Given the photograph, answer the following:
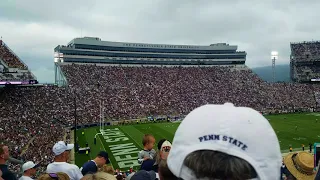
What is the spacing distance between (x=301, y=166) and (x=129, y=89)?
56.7 metres

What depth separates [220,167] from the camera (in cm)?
124

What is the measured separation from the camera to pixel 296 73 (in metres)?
79.9

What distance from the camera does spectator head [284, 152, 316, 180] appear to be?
2.84m

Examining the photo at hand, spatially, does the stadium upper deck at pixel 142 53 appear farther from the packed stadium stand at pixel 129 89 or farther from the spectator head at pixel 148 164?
the spectator head at pixel 148 164

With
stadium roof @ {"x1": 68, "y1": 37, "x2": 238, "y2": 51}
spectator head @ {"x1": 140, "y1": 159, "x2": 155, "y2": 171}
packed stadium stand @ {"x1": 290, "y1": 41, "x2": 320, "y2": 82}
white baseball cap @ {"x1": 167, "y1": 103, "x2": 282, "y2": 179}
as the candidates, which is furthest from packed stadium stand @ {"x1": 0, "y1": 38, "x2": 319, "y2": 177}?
white baseball cap @ {"x1": 167, "y1": 103, "x2": 282, "y2": 179}

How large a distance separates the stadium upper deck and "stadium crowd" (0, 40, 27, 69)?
21785 mm

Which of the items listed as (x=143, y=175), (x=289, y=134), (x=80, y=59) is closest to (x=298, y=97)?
(x=289, y=134)

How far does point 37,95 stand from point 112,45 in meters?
30.6

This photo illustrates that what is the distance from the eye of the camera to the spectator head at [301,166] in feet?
9.33

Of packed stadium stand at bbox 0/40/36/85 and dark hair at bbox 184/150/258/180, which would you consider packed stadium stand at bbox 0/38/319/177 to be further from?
dark hair at bbox 184/150/258/180

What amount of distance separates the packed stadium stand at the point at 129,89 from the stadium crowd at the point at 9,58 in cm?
17

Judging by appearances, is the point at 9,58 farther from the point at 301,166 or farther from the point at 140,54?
the point at 301,166

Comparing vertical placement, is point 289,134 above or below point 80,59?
below

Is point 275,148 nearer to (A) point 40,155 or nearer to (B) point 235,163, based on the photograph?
(B) point 235,163
